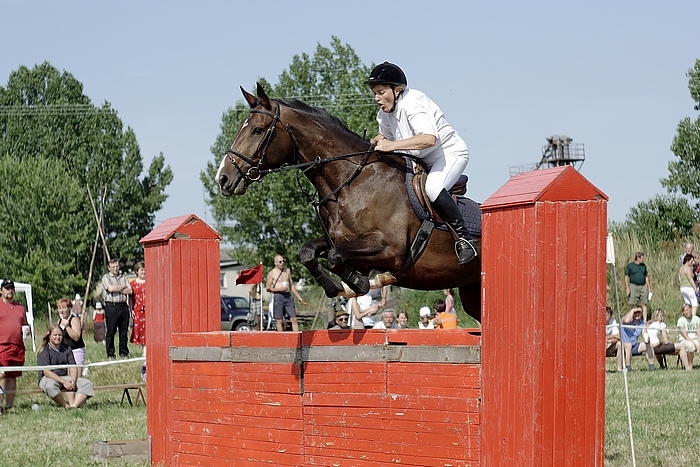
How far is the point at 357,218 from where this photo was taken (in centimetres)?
629

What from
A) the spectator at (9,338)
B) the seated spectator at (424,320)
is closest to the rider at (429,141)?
the spectator at (9,338)

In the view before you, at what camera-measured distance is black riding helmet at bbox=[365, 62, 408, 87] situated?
620 centimetres

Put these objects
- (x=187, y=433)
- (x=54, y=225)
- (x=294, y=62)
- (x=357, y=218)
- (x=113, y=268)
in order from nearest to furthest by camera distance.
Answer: (x=357, y=218) < (x=187, y=433) < (x=113, y=268) < (x=294, y=62) < (x=54, y=225)

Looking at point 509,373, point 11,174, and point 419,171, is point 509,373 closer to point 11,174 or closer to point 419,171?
point 419,171

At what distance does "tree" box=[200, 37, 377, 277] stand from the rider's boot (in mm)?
34638

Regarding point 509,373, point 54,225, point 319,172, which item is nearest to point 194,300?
point 319,172

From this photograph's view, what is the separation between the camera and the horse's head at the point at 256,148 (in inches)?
245

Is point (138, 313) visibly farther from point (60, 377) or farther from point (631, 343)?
point (631, 343)

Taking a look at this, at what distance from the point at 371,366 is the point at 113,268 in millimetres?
10540

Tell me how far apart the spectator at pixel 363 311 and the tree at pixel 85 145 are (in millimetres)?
40098

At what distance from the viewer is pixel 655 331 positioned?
14203 millimetres

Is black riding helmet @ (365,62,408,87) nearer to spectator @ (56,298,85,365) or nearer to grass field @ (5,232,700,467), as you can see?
grass field @ (5,232,700,467)

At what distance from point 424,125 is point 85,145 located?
5486 cm

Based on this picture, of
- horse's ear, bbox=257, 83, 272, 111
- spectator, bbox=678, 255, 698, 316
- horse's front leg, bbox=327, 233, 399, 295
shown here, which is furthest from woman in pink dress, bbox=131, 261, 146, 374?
spectator, bbox=678, 255, 698, 316
